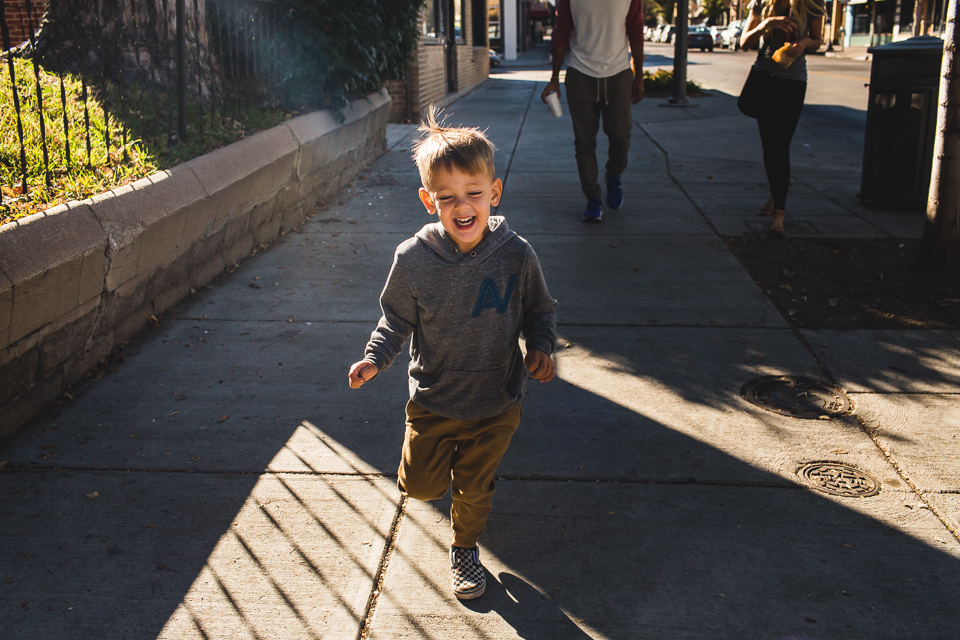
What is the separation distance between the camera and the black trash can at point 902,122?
6.45 meters

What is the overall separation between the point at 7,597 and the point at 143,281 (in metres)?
2.23

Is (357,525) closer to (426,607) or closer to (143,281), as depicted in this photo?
(426,607)

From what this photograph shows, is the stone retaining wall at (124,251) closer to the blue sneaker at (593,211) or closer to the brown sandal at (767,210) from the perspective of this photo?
the blue sneaker at (593,211)

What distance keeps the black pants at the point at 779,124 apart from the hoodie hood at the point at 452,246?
408 centimetres

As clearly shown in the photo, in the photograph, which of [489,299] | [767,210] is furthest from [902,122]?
[489,299]

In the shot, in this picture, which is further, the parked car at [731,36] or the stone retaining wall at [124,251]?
the parked car at [731,36]

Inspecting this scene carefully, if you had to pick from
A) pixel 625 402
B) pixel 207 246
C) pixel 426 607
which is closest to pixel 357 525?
pixel 426 607

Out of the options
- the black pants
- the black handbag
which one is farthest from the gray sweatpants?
the black pants

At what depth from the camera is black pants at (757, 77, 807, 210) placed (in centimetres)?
577

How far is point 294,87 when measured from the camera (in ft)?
24.6

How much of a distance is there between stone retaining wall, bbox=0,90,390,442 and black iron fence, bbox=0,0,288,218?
457 mm

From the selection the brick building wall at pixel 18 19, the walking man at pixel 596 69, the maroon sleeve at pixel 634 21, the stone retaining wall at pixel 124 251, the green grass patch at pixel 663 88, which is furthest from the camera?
the green grass patch at pixel 663 88

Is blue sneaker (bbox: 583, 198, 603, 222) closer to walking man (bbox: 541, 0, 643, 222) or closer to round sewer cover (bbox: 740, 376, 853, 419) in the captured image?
walking man (bbox: 541, 0, 643, 222)

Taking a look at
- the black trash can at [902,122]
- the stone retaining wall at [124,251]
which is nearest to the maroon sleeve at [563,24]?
the black trash can at [902,122]
